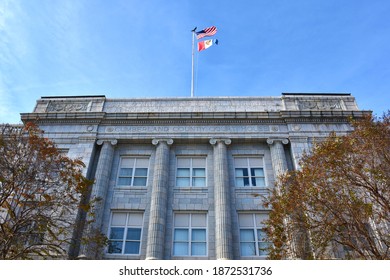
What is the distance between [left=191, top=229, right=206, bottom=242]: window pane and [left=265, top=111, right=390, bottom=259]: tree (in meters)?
4.71

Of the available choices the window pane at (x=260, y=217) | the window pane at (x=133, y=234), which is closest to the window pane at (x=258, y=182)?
the window pane at (x=260, y=217)

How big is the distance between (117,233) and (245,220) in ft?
23.1

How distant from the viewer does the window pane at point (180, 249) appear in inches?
675

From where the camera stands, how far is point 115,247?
17.3m

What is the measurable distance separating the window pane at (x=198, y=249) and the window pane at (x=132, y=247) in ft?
9.60

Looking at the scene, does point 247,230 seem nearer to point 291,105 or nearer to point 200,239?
point 200,239

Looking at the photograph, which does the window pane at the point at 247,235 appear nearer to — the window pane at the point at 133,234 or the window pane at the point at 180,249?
the window pane at the point at 180,249

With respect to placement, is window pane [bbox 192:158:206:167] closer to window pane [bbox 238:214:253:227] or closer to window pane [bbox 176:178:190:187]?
window pane [bbox 176:178:190:187]

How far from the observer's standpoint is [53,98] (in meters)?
23.4

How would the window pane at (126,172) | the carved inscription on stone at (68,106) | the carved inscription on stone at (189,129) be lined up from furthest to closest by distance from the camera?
the carved inscription on stone at (68,106) < the carved inscription on stone at (189,129) < the window pane at (126,172)

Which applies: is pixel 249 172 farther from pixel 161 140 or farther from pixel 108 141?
pixel 108 141

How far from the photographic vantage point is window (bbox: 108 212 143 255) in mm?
17250

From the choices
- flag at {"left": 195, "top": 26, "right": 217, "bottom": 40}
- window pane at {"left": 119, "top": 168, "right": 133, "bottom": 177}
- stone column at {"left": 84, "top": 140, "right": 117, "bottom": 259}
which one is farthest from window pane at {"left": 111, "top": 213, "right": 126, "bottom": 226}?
flag at {"left": 195, "top": 26, "right": 217, "bottom": 40}
